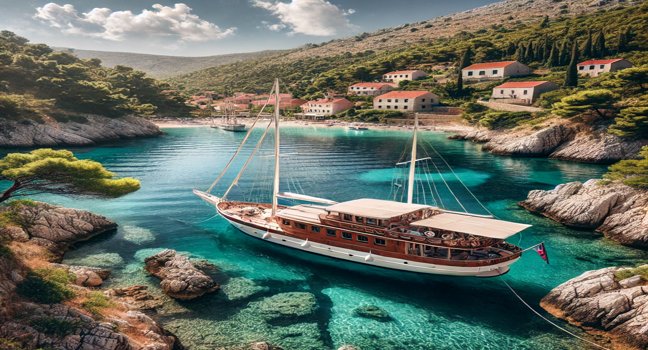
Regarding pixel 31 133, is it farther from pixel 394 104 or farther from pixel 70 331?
pixel 394 104

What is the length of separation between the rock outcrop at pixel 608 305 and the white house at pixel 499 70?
110 meters

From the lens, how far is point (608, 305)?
60.9 feet

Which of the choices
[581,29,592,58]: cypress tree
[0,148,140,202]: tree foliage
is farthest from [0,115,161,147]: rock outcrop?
[581,29,592,58]: cypress tree

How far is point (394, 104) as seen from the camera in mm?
117688

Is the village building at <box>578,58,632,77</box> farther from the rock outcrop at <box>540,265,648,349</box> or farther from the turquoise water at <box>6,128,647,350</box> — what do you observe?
the rock outcrop at <box>540,265,648,349</box>

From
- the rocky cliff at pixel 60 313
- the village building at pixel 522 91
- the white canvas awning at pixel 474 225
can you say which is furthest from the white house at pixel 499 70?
the rocky cliff at pixel 60 313

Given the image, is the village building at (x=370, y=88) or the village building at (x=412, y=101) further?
the village building at (x=370, y=88)

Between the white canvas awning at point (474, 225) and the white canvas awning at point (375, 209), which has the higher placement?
the white canvas awning at point (375, 209)

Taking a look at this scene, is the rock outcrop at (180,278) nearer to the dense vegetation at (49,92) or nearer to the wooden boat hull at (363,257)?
the wooden boat hull at (363,257)

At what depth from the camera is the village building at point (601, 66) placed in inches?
3755

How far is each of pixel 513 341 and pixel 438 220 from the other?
9.56 metres

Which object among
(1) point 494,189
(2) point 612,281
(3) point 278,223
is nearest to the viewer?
(2) point 612,281

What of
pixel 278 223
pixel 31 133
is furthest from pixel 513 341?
pixel 31 133

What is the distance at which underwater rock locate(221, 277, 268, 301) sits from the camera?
2189 cm
